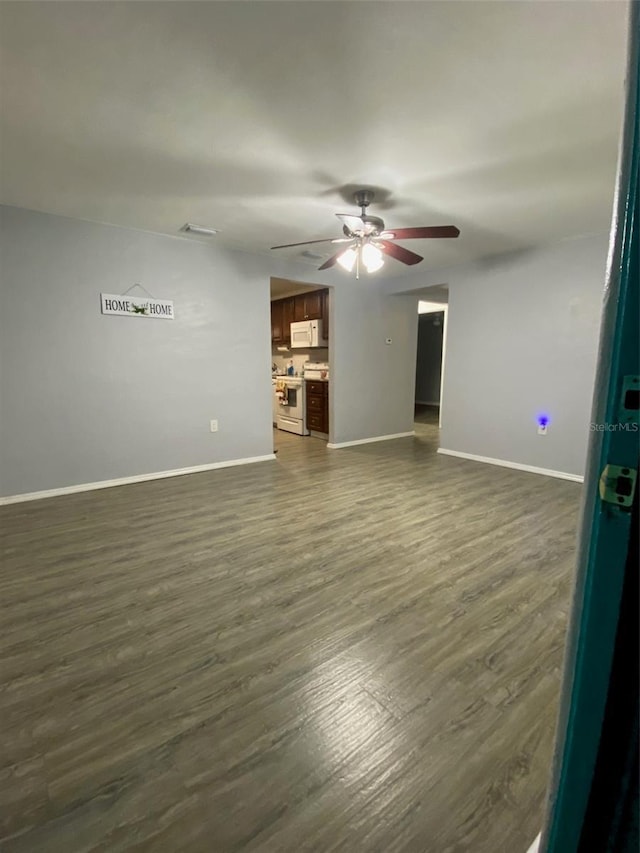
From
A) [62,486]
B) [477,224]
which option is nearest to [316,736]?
[62,486]

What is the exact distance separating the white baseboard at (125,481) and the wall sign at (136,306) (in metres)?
1.61

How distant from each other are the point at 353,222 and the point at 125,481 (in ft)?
10.4

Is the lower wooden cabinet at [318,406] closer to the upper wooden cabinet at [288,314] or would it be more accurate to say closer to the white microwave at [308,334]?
the white microwave at [308,334]

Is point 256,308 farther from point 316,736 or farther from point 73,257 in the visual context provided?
point 316,736

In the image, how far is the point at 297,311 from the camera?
6074 mm

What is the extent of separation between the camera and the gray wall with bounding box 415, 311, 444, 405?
936cm

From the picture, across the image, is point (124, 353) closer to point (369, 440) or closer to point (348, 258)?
point (348, 258)

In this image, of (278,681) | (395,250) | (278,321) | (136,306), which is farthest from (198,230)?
(278,681)

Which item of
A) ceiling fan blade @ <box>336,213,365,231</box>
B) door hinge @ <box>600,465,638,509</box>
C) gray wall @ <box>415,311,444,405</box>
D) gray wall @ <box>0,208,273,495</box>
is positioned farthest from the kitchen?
door hinge @ <box>600,465,638,509</box>

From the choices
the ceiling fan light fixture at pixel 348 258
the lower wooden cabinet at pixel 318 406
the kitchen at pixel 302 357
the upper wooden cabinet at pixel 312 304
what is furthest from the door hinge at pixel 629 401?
the upper wooden cabinet at pixel 312 304

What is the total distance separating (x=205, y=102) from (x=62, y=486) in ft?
10.6

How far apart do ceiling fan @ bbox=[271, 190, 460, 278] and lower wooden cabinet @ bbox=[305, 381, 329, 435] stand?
253 centimetres

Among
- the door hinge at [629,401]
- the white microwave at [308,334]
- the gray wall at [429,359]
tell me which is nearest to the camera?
the door hinge at [629,401]

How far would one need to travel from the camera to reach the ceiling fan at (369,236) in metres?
2.63
